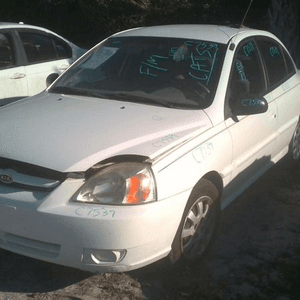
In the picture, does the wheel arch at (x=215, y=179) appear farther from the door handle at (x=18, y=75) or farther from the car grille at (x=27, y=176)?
the door handle at (x=18, y=75)

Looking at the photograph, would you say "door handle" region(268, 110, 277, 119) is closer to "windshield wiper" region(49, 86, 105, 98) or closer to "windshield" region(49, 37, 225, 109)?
"windshield" region(49, 37, 225, 109)

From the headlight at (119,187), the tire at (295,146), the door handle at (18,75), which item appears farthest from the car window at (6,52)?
the headlight at (119,187)

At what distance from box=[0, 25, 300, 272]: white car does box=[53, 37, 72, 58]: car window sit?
114 inches

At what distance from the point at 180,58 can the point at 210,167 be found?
3.89 feet

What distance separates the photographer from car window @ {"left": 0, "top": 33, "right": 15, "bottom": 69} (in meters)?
6.98

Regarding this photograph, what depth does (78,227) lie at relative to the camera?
3.18 metres

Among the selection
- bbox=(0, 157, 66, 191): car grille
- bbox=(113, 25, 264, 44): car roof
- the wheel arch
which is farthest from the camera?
bbox=(113, 25, 264, 44): car roof

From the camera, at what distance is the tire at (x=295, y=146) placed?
5857mm

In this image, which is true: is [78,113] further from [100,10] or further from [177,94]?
[100,10]

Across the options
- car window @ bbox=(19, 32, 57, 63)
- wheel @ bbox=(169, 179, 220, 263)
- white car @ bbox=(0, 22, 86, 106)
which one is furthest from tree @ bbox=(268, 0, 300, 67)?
wheel @ bbox=(169, 179, 220, 263)

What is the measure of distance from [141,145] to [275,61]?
2400mm

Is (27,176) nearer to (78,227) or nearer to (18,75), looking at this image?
(78,227)

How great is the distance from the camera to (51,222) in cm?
Answer: 319

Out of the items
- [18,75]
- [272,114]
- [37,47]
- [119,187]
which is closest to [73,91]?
[119,187]
